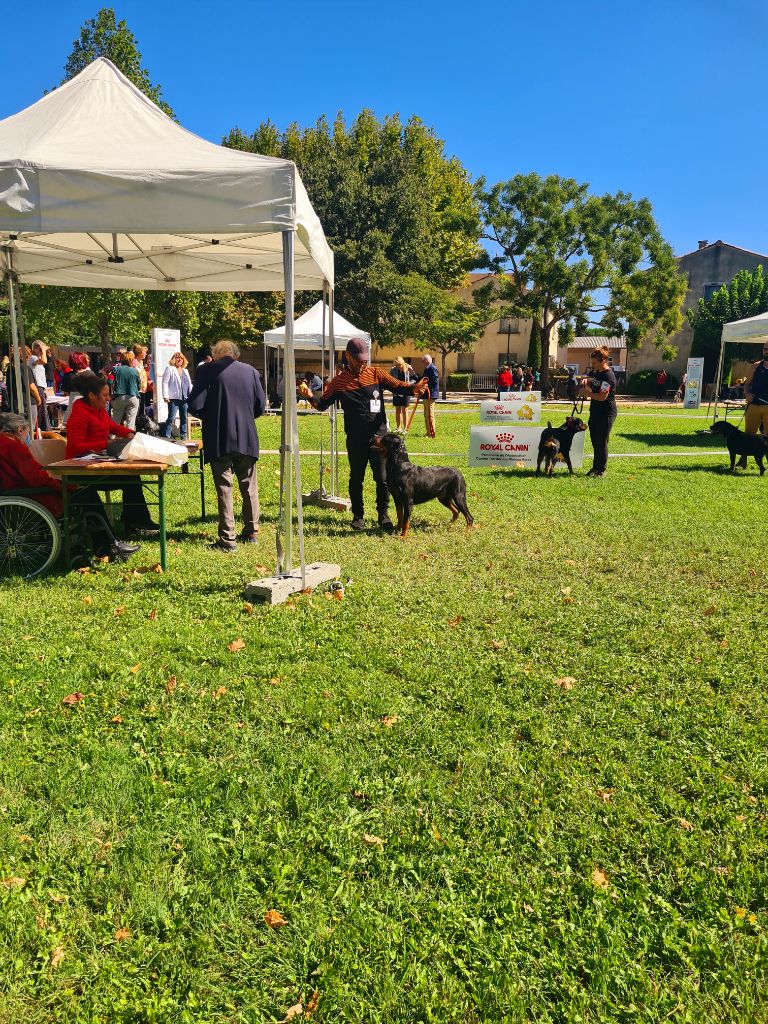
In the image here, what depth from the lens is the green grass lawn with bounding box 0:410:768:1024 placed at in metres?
2.22

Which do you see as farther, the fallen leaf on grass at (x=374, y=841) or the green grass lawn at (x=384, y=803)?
the fallen leaf on grass at (x=374, y=841)

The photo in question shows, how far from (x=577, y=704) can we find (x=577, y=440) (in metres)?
8.72

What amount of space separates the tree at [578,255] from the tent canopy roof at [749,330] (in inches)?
928

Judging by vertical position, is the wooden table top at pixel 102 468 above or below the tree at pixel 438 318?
below

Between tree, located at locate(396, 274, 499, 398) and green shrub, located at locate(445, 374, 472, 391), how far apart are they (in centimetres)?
585

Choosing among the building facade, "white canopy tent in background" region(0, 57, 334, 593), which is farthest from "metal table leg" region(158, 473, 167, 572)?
the building facade

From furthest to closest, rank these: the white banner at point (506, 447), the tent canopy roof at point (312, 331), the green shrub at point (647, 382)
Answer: the green shrub at point (647, 382) → the tent canopy roof at point (312, 331) → the white banner at point (506, 447)

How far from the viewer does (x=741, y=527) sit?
8.16 meters

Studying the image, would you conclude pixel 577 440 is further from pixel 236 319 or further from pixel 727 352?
pixel 727 352

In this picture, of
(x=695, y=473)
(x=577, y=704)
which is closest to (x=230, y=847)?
(x=577, y=704)

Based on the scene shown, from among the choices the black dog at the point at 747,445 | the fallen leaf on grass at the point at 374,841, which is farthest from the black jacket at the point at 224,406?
the black dog at the point at 747,445

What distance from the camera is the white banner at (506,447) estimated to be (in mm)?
12305

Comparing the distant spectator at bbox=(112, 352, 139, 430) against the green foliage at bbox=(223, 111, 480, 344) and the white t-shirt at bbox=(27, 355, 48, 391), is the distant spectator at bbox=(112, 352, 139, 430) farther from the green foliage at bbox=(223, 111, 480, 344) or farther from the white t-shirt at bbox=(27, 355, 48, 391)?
the green foliage at bbox=(223, 111, 480, 344)

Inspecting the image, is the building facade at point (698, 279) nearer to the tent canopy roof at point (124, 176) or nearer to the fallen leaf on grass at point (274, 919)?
the tent canopy roof at point (124, 176)
